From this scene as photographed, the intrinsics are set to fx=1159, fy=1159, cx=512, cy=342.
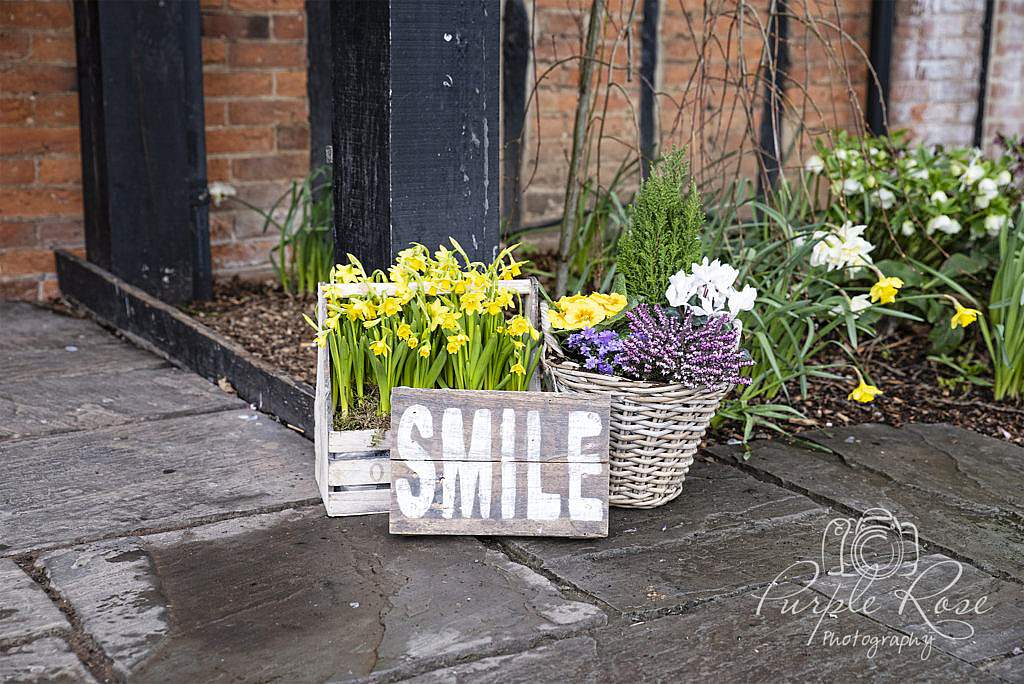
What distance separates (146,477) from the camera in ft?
8.52

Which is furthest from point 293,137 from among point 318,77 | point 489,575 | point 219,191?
point 489,575

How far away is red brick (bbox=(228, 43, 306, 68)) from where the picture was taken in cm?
424

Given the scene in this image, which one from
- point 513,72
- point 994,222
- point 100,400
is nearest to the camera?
point 100,400

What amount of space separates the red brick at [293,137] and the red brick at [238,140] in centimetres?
4

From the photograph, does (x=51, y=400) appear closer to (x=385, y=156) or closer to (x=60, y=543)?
(x=60, y=543)

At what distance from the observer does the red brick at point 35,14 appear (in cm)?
388

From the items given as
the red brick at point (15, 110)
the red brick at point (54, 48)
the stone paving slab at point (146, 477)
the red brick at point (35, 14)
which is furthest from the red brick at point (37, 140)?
the stone paving slab at point (146, 477)

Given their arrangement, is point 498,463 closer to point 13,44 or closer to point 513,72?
point 13,44

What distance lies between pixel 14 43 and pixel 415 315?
7.64ft

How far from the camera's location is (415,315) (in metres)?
2.39

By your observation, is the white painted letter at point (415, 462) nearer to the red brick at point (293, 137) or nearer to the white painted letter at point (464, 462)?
the white painted letter at point (464, 462)

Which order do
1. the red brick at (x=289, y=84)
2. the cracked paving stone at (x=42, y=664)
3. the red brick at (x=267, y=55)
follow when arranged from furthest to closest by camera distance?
the red brick at (x=289, y=84) → the red brick at (x=267, y=55) → the cracked paving stone at (x=42, y=664)

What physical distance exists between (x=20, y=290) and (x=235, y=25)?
4.05ft

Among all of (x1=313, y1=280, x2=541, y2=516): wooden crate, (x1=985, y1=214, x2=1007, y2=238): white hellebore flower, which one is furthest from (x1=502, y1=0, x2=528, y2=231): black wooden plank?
(x1=313, y1=280, x2=541, y2=516): wooden crate
